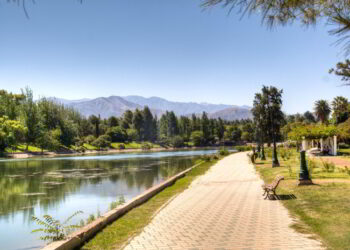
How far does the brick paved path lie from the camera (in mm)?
6891

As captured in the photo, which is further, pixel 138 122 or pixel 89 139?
pixel 138 122

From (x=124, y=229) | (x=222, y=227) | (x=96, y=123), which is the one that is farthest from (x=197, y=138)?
(x=222, y=227)

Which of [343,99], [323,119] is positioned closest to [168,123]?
[323,119]

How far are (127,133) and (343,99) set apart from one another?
82469 millimetres

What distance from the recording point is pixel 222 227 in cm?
825

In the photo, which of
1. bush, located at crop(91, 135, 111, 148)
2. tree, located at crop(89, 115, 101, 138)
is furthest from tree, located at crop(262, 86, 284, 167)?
tree, located at crop(89, 115, 101, 138)

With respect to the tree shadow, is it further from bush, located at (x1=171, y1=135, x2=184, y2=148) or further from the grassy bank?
bush, located at (x1=171, y1=135, x2=184, y2=148)

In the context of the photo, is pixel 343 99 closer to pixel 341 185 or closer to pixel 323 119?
pixel 323 119

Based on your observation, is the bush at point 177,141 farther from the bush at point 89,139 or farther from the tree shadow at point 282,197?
the tree shadow at point 282,197

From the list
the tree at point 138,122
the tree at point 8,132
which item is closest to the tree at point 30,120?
the tree at point 8,132

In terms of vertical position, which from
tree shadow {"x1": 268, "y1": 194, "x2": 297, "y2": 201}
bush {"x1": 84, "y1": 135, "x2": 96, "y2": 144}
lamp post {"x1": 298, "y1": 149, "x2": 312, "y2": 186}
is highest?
bush {"x1": 84, "y1": 135, "x2": 96, "y2": 144}

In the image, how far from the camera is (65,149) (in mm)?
95938

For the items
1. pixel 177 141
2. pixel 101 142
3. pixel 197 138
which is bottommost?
pixel 177 141

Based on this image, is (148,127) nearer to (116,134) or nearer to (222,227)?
(116,134)
